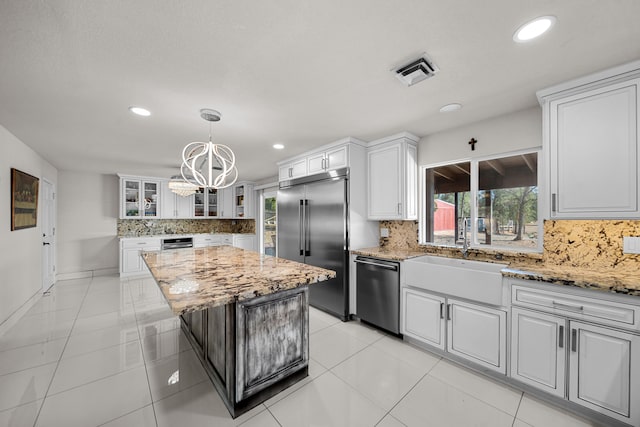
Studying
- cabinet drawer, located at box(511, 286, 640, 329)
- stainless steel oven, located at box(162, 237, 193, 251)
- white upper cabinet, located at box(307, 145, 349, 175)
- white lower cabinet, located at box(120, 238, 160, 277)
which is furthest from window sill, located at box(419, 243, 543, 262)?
white lower cabinet, located at box(120, 238, 160, 277)

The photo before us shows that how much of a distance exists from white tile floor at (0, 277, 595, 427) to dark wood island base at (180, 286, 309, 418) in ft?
0.31

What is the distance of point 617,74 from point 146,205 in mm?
7519

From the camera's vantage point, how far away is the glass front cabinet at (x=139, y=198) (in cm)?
569

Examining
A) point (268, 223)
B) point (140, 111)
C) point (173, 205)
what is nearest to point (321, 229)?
point (140, 111)

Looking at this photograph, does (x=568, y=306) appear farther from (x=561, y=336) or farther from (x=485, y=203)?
(x=485, y=203)

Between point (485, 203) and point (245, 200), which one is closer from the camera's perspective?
point (485, 203)

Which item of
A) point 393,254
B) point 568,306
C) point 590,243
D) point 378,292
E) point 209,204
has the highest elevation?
point 209,204

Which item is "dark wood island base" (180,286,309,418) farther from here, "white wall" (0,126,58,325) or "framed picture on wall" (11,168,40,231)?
"framed picture on wall" (11,168,40,231)

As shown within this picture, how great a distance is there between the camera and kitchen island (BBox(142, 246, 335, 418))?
156 cm

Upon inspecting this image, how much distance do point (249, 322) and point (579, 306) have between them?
220 cm

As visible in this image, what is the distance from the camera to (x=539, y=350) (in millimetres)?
1804

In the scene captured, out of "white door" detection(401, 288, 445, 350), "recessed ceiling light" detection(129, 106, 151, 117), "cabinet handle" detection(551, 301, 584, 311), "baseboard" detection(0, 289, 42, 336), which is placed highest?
"recessed ceiling light" detection(129, 106, 151, 117)

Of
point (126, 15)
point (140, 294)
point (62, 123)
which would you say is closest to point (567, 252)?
point (126, 15)

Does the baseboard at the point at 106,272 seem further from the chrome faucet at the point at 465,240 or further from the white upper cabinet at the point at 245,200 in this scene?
the chrome faucet at the point at 465,240
